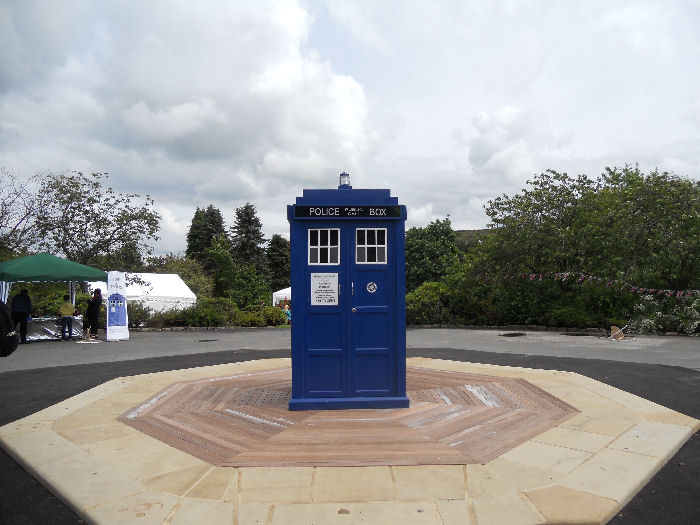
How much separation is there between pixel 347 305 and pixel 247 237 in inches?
2186

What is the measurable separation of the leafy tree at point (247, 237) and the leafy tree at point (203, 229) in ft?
26.2

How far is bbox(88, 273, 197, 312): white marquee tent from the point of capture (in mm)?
26344

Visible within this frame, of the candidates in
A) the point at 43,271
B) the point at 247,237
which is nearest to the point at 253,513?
the point at 43,271

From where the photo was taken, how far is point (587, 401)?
6355mm

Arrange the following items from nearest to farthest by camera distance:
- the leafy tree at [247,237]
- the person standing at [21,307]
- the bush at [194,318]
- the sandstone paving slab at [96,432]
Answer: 1. the sandstone paving slab at [96,432]
2. the person standing at [21,307]
3. the bush at [194,318]
4. the leafy tree at [247,237]

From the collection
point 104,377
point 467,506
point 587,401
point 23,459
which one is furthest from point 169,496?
point 104,377

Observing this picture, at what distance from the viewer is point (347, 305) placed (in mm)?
5836

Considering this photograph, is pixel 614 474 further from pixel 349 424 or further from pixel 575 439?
pixel 349 424

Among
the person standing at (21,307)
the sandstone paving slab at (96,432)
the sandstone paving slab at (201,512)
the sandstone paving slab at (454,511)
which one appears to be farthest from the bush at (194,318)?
the sandstone paving slab at (454,511)

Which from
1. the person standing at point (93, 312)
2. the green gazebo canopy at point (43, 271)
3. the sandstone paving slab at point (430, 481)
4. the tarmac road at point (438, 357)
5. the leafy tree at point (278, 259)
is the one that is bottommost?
the tarmac road at point (438, 357)

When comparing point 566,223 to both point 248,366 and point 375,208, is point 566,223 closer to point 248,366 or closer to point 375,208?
point 248,366

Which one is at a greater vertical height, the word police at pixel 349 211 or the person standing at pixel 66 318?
the word police at pixel 349 211

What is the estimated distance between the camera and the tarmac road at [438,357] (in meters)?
3.54

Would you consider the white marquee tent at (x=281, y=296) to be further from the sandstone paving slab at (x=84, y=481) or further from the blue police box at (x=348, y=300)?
the sandstone paving slab at (x=84, y=481)
